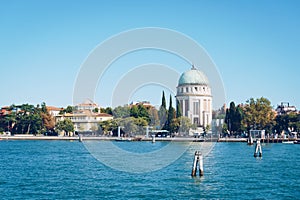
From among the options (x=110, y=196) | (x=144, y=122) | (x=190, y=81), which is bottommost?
(x=110, y=196)

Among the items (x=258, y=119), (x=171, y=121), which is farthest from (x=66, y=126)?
(x=258, y=119)

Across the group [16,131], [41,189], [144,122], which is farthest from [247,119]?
[41,189]

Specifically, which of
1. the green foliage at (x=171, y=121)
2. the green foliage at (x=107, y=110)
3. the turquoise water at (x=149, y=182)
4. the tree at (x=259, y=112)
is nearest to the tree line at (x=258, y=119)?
the tree at (x=259, y=112)

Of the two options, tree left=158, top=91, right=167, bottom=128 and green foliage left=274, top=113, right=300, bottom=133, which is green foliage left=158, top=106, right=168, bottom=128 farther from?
green foliage left=274, top=113, right=300, bottom=133

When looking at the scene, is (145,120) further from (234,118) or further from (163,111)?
(234,118)

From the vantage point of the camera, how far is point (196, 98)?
8588 centimetres

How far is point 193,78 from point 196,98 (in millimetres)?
3994

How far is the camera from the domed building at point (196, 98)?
85188 mm

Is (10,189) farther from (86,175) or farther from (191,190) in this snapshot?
A: (191,190)

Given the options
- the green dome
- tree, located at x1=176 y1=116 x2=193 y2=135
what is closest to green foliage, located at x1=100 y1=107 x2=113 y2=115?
the green dome

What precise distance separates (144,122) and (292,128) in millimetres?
21188

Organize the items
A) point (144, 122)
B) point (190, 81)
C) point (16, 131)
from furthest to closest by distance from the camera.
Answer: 1. point (190, 81)
2. point (16, 131)
3. point (144, 122)

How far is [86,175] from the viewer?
2331 centimetres

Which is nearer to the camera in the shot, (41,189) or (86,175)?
(41,189)
